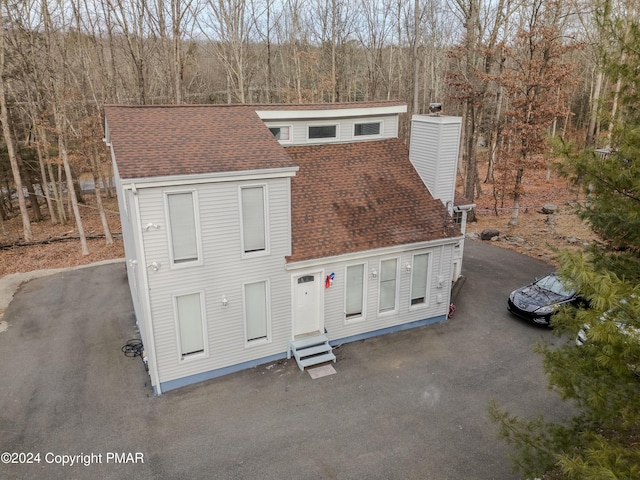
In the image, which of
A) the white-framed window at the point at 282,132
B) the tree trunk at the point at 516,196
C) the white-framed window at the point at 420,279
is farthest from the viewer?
the tree trunk at the point at 516,196

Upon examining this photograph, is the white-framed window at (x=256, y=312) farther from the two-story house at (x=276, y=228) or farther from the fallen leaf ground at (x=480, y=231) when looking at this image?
the fallen leaf ground at (x=480, y=231)

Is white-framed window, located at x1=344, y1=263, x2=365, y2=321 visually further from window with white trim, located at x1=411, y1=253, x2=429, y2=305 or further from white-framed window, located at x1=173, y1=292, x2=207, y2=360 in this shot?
white-framed window, located at x1=173, y1=292, x2=207, y2=360

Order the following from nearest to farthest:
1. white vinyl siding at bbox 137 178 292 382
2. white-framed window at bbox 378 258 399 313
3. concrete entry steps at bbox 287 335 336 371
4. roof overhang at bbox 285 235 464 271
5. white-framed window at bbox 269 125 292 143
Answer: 1. white vinyl siding at bbox 137 178 292 382
2. roof overhang at bbox 285 235 464 271
3. concrete entry steps at bbox 287 335 336 371
4. white-framed window at bbox 378 258 399 313
5. white-framed window at bbox 269 125 292 143

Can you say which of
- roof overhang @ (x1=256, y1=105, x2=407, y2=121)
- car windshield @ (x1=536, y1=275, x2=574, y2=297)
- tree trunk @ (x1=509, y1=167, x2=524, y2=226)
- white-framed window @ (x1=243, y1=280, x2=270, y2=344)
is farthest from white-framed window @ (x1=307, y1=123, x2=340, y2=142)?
tree trunk @ (x1=509, y1=167, x2=524, y2=226)

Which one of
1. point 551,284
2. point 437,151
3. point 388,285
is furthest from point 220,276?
point 551,284

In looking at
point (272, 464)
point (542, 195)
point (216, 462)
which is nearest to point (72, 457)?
point (216, 462)

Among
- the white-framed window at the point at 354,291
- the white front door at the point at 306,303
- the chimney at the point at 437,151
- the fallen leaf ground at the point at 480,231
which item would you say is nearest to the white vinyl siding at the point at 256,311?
the white front door at the point at 306,303
